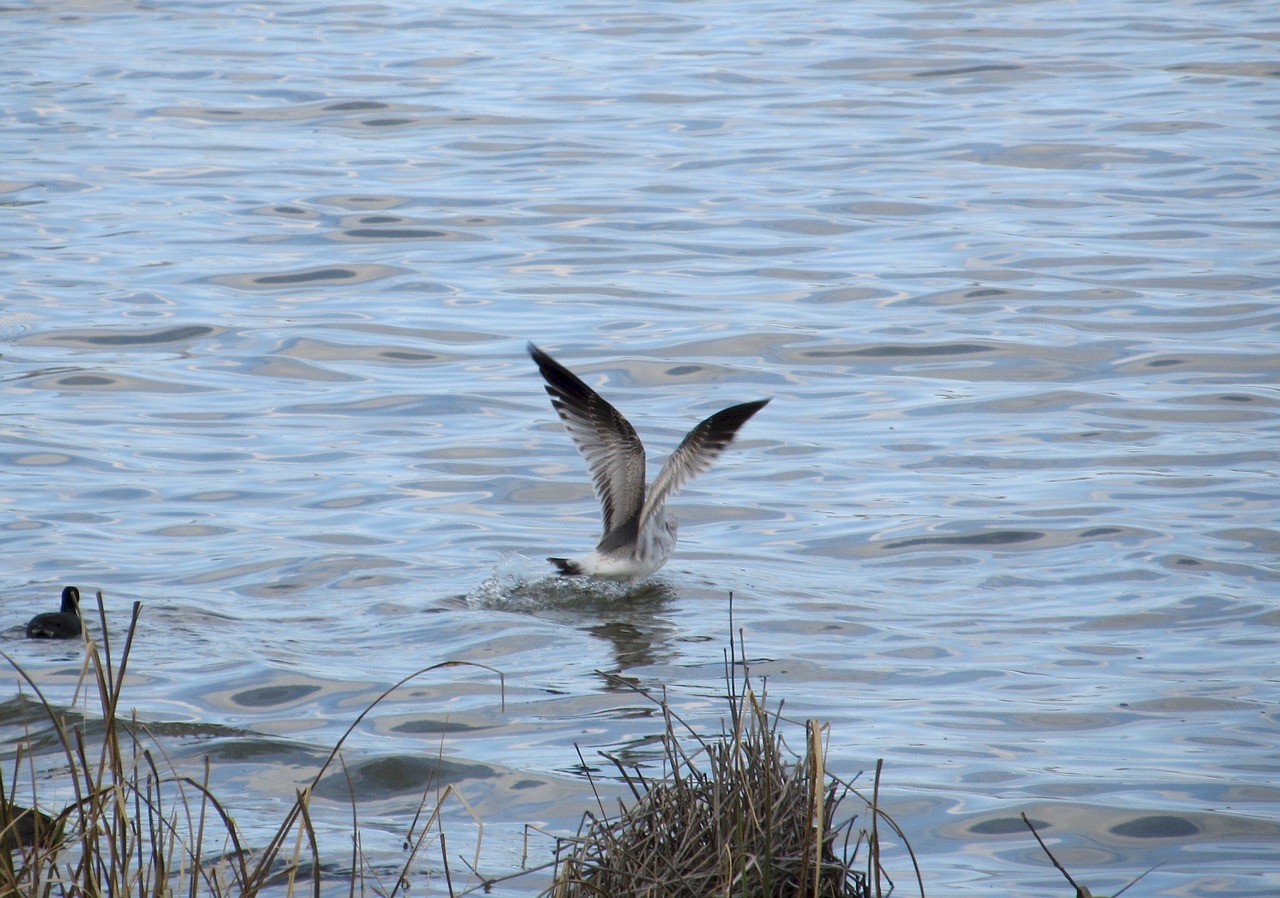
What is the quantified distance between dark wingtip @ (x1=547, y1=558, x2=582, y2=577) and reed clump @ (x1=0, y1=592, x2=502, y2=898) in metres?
3.00

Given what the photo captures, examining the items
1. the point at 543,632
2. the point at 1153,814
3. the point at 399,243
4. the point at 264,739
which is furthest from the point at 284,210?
the point at 1153,814

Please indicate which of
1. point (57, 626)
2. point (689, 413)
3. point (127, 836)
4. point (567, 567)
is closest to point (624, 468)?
point (567, 567)

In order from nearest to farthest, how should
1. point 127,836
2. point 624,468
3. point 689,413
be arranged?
point 127,836 < point 624,468 < point 689,413

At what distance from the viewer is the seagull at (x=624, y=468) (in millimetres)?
9238

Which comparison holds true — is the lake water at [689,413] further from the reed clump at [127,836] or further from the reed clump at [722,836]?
the reed clump at [722,836]

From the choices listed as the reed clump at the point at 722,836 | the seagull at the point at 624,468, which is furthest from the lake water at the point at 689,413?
the reed clump at the point at 722,836

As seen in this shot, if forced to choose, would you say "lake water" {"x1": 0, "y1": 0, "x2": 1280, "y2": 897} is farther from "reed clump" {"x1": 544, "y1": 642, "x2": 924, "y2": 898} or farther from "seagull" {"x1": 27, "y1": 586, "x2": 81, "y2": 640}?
"reed clump" {"x1": 544, "y1": 642, "x2": 924, "y2": 898}

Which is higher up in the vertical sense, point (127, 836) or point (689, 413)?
point (127, 836)

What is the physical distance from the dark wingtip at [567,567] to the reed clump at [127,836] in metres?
3.00

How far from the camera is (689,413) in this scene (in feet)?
41.5

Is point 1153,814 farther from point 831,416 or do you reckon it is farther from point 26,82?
point 26,82

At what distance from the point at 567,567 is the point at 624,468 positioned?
2.32 ft

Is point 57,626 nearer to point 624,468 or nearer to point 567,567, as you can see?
point 567,567

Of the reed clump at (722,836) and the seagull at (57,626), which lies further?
the seagull at (57,626)
